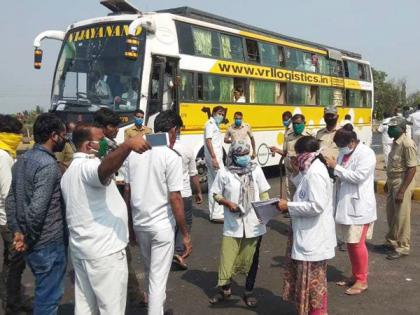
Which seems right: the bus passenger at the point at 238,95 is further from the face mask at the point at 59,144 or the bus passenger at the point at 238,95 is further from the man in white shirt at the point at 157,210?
the face mask at the point at 59,144

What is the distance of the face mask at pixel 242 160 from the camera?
14.0 ft

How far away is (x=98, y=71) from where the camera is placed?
29.2 feet

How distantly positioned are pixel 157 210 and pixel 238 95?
7833 millimetres

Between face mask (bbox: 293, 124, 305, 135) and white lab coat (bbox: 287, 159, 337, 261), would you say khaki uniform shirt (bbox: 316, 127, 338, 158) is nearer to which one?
face mask (bbox: 293, 124, 305, 135)

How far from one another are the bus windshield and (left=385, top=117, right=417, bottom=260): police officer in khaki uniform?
4.73 metres

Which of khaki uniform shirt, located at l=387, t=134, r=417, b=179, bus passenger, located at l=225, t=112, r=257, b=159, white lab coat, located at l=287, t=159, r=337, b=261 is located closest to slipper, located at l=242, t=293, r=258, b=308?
white lab coat, located at l=287, t=159, r=337, b=261

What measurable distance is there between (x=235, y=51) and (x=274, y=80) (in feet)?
5.55

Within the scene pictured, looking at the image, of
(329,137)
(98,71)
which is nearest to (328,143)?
(329,137)

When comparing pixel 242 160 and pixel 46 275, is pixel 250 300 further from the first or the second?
pixel 46 275

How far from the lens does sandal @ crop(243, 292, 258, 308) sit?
436 centimetres

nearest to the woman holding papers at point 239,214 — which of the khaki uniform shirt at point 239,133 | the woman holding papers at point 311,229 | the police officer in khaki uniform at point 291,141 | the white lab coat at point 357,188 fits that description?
the woman holding papers at point 311,229

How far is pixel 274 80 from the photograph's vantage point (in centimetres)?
1246

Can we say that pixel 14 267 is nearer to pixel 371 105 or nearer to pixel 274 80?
pixel 274 80

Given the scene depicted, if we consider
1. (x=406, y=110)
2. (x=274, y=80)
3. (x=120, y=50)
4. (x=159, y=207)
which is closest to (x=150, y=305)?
(x=159, y=207)
